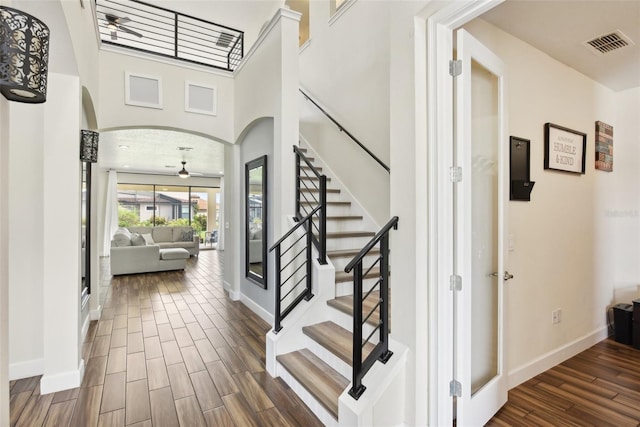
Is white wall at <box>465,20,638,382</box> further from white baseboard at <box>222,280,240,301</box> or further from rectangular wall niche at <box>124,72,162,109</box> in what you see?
rectangular wall niche at <box>124,72,162,109</box>

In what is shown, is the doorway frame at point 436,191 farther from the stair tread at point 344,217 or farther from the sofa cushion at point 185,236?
the sofa cushion at point 185,236

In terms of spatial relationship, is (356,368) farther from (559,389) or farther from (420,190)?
(559,389)

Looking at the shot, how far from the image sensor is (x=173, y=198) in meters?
11.8

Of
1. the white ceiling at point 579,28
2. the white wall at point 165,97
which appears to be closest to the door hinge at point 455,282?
the white ceiling at point 579,28

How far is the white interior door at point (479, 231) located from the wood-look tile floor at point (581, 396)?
0.54 feet

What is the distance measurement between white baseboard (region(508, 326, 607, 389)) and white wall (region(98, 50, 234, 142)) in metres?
4.69

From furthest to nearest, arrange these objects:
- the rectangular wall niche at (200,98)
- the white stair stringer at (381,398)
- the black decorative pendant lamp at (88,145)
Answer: the rectangular wall niche at (200,98) → the black decorative pendant lamp at (88,145) → the white stair stringer at (381,398)

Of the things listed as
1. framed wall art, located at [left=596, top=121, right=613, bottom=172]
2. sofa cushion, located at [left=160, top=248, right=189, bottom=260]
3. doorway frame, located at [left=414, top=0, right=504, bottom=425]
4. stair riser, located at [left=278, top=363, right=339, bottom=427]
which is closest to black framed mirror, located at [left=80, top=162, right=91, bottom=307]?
stair riser, located at [left=278, top=363, right=339, bottom=427]

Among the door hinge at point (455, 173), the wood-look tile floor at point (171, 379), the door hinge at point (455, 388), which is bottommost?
the wood-look tile floor at point (171, 379)

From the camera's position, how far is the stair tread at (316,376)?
84.4 inches

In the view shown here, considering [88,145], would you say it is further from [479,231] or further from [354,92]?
[479,231]

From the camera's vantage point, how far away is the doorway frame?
5.92ft

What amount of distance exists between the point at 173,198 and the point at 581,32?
39.2 ft

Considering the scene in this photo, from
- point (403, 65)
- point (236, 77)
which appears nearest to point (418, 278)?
point (403, 65)
